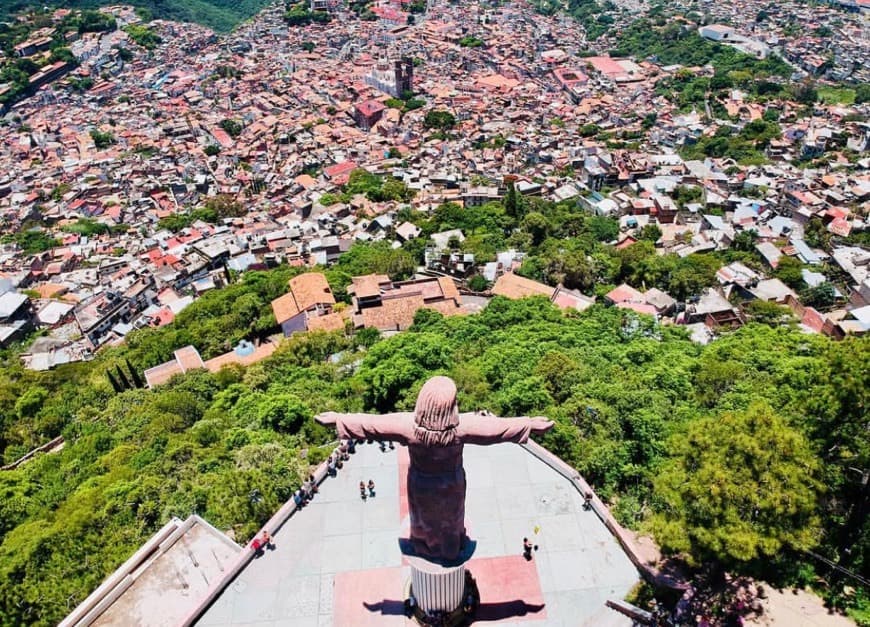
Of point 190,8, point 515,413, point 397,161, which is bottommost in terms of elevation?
point 397,161

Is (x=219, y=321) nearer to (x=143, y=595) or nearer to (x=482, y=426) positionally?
(x=143, y=595)

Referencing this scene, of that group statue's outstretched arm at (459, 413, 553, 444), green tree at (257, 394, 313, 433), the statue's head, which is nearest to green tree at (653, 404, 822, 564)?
statue's outstretched arm at (459, 413, 553, 444)

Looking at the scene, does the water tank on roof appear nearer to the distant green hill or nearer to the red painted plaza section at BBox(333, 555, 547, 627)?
the red painted plaza section at BBox(333, 555, 547, 627)

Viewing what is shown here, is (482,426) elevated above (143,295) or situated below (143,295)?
above

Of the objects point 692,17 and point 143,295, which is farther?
point 692,17

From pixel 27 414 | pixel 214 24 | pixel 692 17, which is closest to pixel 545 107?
pixel 692 17

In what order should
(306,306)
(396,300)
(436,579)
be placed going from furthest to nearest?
(306,306)
(396,300)
(436,579)

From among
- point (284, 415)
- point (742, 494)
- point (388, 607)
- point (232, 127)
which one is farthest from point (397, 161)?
point (742, 494)

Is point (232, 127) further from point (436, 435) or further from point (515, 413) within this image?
point (436, 435)
